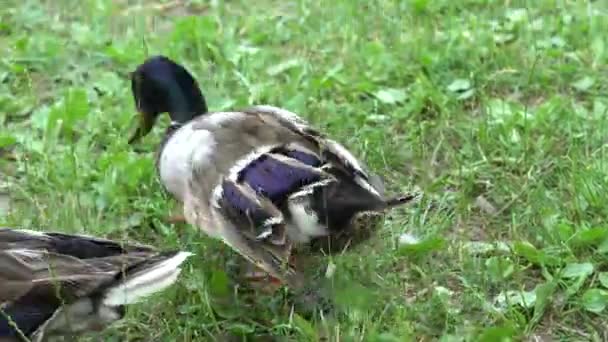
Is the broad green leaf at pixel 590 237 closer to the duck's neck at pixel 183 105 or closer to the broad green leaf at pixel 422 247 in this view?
the broad green leaf at pixel 422 247

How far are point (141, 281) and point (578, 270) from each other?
1.53 meters

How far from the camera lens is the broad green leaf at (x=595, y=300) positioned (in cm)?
389

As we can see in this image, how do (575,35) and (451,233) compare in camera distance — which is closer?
(451,233)

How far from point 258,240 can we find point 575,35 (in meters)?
2.76

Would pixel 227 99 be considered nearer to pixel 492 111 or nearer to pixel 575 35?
pixel 492 111

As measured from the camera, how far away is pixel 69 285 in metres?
3.46

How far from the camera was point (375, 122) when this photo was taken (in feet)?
17.2

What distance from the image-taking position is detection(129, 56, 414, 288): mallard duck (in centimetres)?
366

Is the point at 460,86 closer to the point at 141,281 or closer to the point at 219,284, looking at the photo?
the point at 219,284

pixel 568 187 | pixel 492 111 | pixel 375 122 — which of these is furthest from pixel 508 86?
pixel 568 187

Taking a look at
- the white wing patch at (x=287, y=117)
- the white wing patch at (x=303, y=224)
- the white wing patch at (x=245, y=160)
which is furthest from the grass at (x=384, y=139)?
the white wing patch at (x=287, y=117)

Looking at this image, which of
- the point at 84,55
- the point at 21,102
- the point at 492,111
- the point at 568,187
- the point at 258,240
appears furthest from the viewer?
the point at 84,55

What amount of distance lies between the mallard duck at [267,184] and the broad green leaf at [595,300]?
683 mm

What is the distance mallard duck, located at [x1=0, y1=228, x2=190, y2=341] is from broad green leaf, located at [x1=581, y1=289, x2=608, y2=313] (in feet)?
4.43
